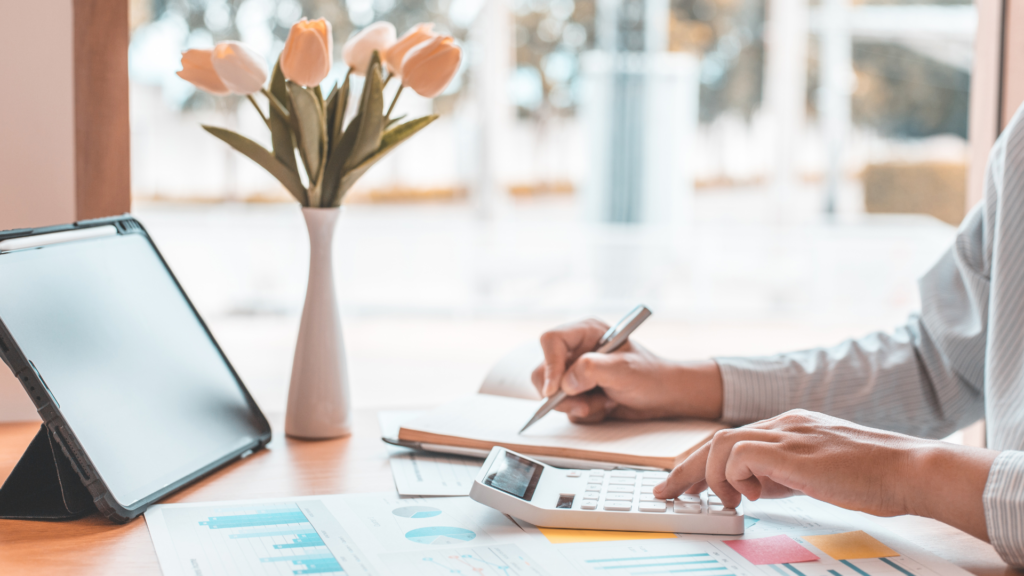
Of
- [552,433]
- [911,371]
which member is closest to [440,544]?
[552,433]

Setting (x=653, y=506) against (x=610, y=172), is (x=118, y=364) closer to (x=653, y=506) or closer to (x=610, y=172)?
(x=653, y=506)

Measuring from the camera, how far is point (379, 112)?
81 cm

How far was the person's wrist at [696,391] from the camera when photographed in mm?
855

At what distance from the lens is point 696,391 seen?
0.86 m

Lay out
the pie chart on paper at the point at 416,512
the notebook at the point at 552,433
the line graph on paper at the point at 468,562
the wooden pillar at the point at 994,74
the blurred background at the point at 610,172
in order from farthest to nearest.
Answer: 1. the blurred background at the point at 610,172
2. the wooden pillar at the point at 994,74
3. the notebook at the point at 552,433
4. the pie chart on paper at the point at 416,512
5. the line graph on paper at the point at 468,562

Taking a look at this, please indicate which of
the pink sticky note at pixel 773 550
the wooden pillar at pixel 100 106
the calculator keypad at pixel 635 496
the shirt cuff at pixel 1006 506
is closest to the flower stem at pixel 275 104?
the wooden pillar at pixel 100 106

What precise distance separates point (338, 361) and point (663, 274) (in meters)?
4.45

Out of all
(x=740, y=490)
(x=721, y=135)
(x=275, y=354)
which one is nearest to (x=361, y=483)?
(x=740, y=490)

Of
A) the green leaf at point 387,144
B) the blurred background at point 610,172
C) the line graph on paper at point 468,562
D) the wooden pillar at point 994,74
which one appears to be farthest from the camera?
the blurred background at point 610,172

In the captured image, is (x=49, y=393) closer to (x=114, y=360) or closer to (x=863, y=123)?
(x=114, y=360)

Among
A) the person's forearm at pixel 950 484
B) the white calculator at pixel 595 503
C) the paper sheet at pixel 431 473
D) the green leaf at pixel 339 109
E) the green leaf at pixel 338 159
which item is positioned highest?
the green leaf at pixel 339 109

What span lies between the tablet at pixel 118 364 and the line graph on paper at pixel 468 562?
22cm

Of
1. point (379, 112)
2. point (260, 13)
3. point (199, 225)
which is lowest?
point (199, 225)

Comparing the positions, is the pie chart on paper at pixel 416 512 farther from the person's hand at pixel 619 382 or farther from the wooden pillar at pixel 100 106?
the wooden pillar at pixel 100 106
